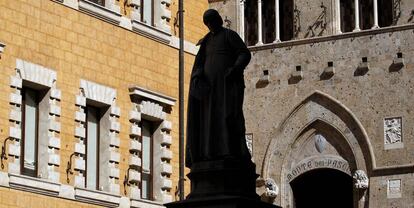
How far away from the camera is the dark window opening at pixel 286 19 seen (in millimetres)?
36594

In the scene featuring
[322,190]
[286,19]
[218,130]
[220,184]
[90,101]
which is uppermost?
[286,19]

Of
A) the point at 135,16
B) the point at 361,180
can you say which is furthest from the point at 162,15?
the point at 361,180

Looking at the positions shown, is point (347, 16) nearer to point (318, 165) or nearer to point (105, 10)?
point (318, 165)

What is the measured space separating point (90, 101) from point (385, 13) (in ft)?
34.2

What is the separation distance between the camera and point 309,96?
3588cm

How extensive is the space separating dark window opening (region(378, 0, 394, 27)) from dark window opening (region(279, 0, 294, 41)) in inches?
103

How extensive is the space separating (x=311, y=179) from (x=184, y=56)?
691 centimetres

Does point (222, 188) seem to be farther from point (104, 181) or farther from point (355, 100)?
point (355, 100)

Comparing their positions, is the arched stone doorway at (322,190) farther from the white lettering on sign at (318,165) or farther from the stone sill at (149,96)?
the stone sill at (149,96)

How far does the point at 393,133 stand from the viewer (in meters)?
34.2

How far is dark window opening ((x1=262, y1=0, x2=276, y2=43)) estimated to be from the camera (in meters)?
36.8

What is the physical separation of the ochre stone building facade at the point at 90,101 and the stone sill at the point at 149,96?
0.08 feet

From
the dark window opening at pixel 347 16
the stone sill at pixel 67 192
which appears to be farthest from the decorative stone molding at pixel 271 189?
the stone sill at pixel 67 192

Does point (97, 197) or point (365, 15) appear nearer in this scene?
point (97, 197)
